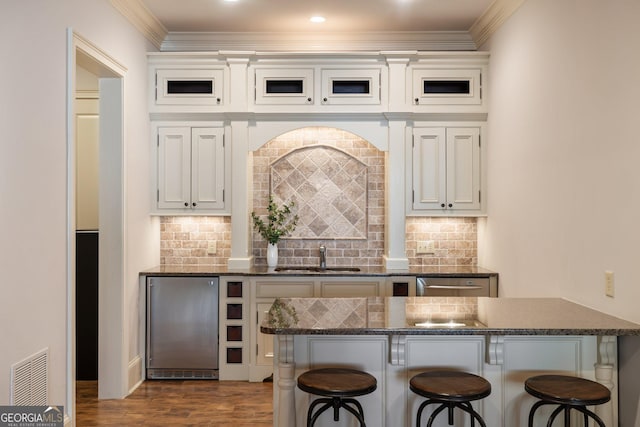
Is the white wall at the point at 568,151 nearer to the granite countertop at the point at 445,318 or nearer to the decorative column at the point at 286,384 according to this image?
the granite countertop at the point at 445,318

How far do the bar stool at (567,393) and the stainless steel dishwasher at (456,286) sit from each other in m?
1.99

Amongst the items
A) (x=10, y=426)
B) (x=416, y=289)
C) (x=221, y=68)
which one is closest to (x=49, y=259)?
(x=10, y=426)

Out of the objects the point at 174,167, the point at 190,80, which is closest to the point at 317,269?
the point at 174,167

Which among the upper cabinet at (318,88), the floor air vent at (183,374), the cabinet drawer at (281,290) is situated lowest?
the floor air vent at (183,374)

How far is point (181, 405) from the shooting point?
4117mm

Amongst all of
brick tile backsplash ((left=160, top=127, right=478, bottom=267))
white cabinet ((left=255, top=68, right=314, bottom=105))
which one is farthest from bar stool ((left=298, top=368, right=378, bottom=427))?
white cabinet ((left=255, top=68, right=314, bottom=105))

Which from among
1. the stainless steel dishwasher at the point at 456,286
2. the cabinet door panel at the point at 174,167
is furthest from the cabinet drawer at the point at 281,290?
the cabinet door panel at the point at 174,167

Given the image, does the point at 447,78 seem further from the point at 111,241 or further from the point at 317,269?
the point at 111,241

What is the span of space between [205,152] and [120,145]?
832 mm

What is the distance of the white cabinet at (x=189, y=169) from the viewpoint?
4914 millimetres

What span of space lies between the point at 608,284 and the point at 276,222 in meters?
3.00

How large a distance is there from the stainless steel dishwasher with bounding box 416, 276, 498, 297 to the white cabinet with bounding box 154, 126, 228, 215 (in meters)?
1.81

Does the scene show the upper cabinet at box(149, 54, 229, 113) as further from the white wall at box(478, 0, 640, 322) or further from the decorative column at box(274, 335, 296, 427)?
the decorative column at box(274, 335, 296, 427)

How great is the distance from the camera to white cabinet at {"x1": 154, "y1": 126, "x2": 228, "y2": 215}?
16.1 feet
